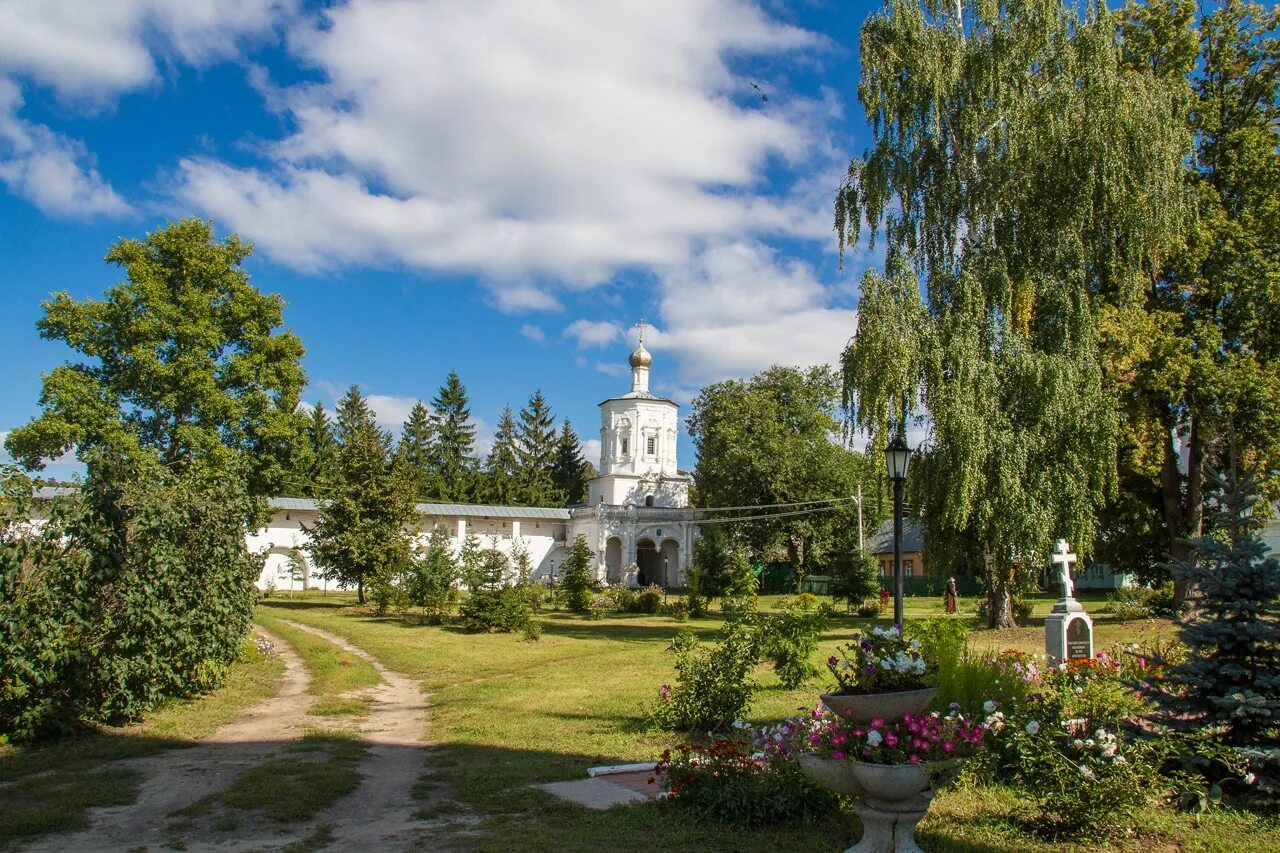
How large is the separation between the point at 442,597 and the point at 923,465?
1506 cm

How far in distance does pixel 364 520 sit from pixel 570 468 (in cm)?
5025

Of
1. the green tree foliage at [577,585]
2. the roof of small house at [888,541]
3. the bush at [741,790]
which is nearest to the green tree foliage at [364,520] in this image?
the green tree foliage at [577,585]

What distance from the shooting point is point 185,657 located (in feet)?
33.6

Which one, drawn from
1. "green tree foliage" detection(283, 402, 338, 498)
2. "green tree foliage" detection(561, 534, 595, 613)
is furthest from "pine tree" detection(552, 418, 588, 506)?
"green tree foliage" detection(561, 534, 595, 613)

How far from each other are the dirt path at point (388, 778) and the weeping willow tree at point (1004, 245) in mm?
10337

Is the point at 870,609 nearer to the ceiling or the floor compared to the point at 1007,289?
nearer to the floor

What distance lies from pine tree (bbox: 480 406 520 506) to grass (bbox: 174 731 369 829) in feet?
199

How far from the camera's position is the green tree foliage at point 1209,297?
19.1 meters

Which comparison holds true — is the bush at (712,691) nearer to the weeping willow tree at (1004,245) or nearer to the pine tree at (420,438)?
the weeping willow tree at (1004,245)

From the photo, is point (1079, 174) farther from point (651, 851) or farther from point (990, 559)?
point (651, 851)

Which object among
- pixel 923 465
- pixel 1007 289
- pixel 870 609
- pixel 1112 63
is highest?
pixel 1112 63

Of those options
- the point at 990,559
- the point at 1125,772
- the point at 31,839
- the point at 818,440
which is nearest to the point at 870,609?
the point at 990,559

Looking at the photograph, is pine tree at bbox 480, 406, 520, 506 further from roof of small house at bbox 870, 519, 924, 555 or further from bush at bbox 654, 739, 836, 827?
bush at bbox 654, 739, 836, 827

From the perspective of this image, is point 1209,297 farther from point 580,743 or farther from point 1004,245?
point 580,743
